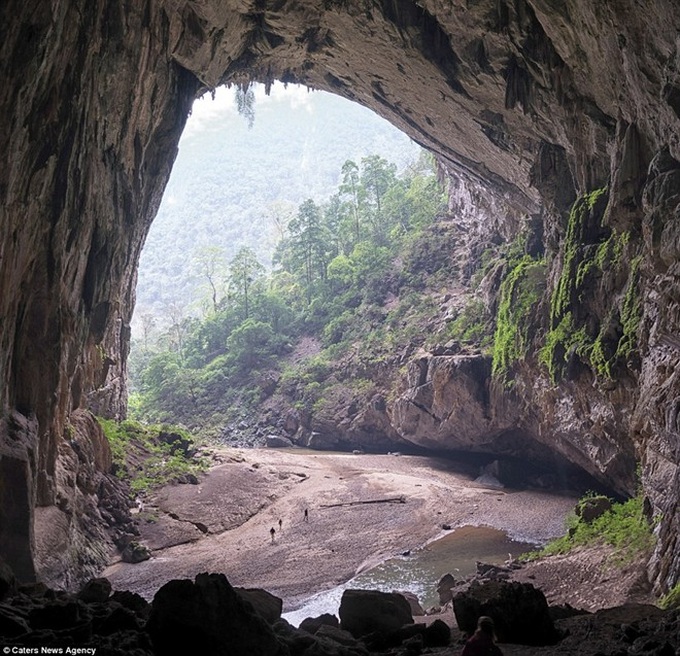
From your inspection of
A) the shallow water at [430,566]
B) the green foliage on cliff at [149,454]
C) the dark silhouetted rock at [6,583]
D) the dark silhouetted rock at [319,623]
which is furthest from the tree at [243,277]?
the dark silhouetted rock at [6,583]

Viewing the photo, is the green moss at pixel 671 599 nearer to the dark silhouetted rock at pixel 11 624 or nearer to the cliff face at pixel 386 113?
the cliff face at pixel 386 113

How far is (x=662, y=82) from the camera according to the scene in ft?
37.1

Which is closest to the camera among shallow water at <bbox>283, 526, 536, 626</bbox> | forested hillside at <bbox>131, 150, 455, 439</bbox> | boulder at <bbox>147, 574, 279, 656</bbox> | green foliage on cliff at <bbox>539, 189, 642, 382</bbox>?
boulder at <bbox>147, 574, 279, 656</bbox>

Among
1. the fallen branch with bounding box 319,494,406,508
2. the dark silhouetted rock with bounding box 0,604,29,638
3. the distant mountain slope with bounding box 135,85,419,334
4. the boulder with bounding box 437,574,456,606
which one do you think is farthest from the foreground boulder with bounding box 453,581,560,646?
the distant mountain slope with bounding box 135,85,419,334

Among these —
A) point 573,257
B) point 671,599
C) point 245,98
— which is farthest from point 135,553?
point 245,98

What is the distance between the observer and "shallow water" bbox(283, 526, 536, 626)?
14023 millimetres

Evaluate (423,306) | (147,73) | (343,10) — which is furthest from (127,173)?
(423,306)

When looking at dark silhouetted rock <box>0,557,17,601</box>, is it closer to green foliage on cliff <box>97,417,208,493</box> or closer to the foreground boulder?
the foreground boulder

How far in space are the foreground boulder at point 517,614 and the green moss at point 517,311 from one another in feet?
50.9

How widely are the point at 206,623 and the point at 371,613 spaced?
3.73 meters

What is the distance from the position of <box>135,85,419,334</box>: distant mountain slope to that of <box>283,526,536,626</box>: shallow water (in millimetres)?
85010

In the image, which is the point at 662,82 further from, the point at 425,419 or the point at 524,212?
the point at 425,419

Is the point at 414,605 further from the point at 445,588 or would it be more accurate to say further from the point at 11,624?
the point at 11,624

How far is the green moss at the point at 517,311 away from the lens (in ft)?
76.3
